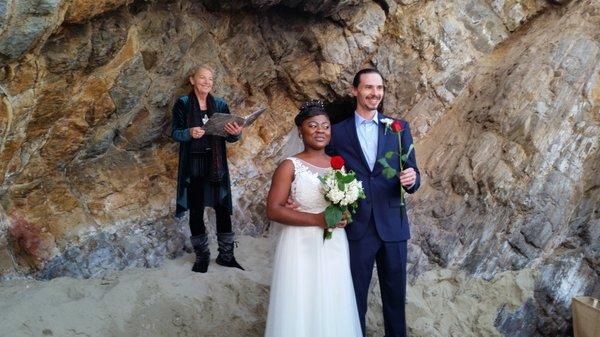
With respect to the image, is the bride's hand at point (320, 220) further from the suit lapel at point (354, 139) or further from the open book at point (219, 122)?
the open book at point (219, 122)

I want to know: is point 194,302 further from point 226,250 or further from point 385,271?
point 385,271

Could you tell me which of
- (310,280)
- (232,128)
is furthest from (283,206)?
(232,128)

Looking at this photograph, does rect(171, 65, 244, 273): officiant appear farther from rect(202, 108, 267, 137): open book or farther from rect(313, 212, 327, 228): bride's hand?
rect(313, 212, 327, 228): bride's hand

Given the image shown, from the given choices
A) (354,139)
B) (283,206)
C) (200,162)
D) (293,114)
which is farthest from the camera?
(293,114)

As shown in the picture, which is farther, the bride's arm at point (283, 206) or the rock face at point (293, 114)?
the rock face at point (293, 114)

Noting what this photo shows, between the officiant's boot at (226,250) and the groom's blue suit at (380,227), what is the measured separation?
176cm

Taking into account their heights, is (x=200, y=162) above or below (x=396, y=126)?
below

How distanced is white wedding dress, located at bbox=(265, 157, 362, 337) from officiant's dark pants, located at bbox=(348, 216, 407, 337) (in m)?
0.11

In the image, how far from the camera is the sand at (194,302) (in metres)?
4.38

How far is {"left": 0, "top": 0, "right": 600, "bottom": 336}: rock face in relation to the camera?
15.7 ft

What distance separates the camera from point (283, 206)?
3832 mm

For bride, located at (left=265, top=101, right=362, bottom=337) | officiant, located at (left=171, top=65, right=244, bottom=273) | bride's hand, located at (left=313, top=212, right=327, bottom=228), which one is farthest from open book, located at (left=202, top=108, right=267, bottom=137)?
bride's hand, located at (left=313, top=212, right=327, bottom=228)

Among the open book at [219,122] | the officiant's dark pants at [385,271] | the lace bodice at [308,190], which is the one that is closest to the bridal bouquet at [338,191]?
the lace bodice at [308,190]

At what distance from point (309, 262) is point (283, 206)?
453 mm
